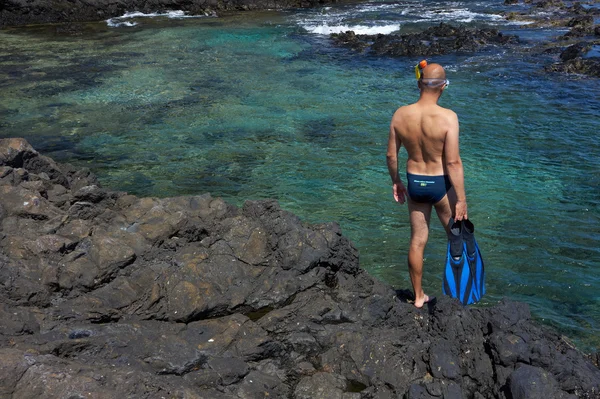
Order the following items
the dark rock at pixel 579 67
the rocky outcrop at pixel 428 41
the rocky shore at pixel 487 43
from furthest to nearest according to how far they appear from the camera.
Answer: the rocky outcrop at pixel 428 41 → the rocky shore at pixel 487 43 → the dark rock at pixel 579 67

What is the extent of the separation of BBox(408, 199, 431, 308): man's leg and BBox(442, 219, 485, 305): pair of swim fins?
30cm

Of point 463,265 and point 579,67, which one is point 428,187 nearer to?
point 463,265

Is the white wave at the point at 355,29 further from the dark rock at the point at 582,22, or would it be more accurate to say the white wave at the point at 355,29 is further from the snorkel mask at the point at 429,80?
the snorkel mask at the point at 429,80

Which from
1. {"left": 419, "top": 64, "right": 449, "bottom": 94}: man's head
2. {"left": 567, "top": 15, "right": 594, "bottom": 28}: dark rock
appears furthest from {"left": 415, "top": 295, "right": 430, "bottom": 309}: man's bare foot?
{"left": 567, "top": 15, "right": 594, "bottom": 28}: dark rock

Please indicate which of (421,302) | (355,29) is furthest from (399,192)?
(355,29)

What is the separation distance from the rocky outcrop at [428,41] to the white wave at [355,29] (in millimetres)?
1776

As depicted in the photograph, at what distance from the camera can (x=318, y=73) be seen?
656 inches

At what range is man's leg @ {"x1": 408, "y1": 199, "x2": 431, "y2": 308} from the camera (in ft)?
18.8

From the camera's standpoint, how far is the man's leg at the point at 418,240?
572 cm

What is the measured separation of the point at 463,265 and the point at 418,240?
52cm

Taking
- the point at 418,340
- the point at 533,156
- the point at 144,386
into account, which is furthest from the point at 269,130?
the point at 144,386

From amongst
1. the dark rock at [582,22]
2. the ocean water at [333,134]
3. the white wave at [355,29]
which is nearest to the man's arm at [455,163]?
the ocean water at [333,134]

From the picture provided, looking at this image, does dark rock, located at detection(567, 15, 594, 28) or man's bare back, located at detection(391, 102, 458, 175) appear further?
dark rock, located at detection(567, 15, 594, 28)

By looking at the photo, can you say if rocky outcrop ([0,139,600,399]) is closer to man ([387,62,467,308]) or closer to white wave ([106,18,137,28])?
man ([387,62,467,308])
